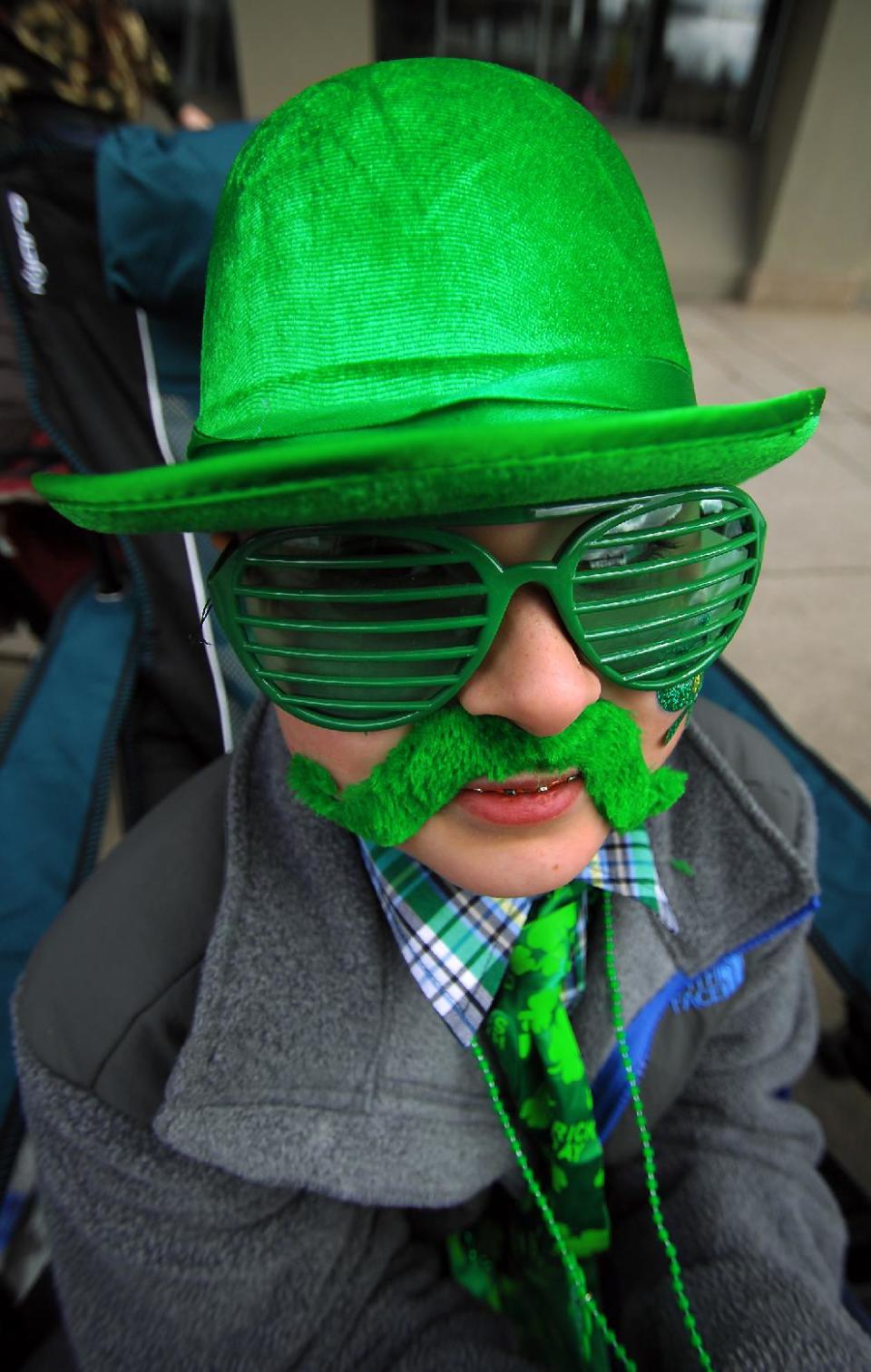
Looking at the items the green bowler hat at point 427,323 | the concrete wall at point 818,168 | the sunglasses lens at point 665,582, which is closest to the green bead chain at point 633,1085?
the sunglasses lens at point 665,582

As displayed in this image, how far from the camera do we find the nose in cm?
46

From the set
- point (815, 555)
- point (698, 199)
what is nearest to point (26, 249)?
point (815, 555)

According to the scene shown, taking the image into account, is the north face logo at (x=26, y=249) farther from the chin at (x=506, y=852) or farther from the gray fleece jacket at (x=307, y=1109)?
the chin at (x=506, y=852)

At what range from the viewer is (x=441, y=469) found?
344 millimetres

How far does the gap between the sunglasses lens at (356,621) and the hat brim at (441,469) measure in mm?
51

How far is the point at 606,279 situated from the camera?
0.47 m

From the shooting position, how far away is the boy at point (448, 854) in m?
0.43

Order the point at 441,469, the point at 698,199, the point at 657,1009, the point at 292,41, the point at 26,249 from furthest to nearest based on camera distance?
the point at 698,199, the point at 292,41, the point at 26,249, the point at 657,1009, the point at 441,469

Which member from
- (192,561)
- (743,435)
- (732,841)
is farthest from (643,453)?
(192,561)

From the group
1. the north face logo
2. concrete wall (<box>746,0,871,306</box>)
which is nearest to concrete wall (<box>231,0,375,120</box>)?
concrete wall (<box>746,0,871,306</box>)

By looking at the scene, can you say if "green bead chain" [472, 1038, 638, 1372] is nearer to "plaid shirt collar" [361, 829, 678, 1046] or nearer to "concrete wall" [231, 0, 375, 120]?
"plaid shirt collar" [361, 829, 678, 1046]

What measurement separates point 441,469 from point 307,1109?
569 mm

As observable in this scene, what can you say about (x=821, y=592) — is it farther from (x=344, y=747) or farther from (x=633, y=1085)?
(x=344, y=747)

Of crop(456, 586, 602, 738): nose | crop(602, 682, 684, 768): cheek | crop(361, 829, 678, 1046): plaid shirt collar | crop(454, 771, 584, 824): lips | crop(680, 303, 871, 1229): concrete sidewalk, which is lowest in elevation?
crop(680, 303, 871, 1229): concrete sidewalk
